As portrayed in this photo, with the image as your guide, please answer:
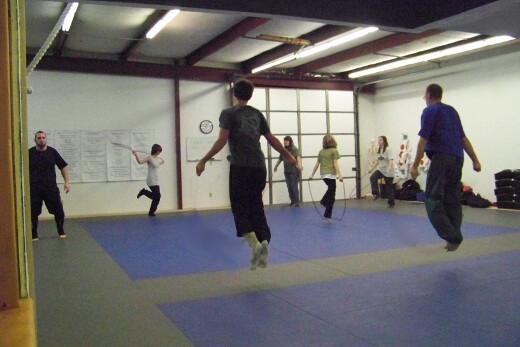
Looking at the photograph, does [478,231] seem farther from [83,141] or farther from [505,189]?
[83,141]

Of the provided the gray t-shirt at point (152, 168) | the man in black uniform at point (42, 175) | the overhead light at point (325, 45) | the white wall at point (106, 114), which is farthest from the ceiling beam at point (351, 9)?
the white wall at point (106, 114)

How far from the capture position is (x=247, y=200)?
4098 mm

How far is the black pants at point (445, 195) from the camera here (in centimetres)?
466

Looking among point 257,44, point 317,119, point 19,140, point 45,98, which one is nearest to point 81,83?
point 45,98

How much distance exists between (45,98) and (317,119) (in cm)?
717

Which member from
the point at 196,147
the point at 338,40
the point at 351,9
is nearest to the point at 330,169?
the point at 338,40

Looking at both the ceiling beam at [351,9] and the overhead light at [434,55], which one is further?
the overhead light at [434,55]

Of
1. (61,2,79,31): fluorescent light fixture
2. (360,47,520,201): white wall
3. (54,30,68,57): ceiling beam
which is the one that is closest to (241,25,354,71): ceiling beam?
(360,47,520,201): white wall

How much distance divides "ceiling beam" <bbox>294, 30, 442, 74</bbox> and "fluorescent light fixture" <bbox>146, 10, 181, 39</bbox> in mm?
4551

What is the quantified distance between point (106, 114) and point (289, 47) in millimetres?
4579

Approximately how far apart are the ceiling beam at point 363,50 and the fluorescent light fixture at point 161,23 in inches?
179

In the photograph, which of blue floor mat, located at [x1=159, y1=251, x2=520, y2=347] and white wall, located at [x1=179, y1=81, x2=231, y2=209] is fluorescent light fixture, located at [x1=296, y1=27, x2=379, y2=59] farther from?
blue floor mat, located at [x1=159, y1=251, x2=520, y2=347]

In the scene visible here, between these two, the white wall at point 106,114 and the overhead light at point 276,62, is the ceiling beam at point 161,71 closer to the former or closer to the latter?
the white wall at point 106,114

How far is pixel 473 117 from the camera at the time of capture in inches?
456
